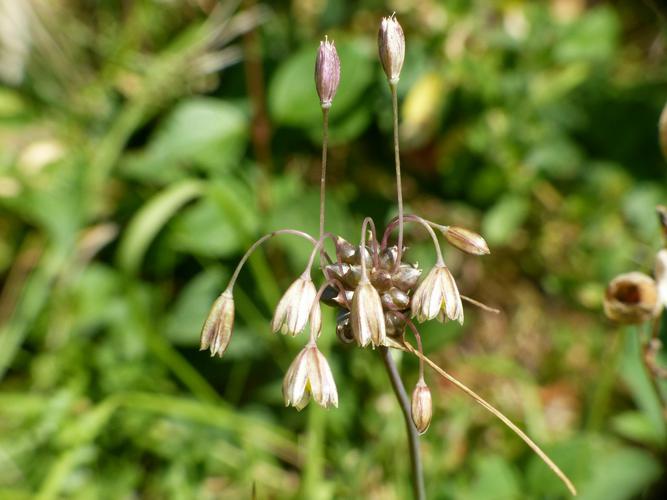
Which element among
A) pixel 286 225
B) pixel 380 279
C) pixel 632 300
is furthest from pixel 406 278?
pixel 286 225

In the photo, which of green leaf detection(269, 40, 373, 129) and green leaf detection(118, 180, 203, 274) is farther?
green leaf detection(269, 40, 373, 129)

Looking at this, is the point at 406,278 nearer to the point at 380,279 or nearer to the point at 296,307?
the point at 380,279

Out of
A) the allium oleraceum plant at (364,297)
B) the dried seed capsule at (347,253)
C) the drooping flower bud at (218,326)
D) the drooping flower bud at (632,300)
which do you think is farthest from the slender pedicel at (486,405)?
the drooping flower bud at (632,300)

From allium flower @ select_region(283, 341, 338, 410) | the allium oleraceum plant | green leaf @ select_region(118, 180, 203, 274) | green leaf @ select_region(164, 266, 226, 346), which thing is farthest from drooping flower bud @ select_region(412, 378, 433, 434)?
green leaf @ select_region(164, 266, 226, 346)

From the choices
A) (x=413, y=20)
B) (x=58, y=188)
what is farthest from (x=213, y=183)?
(x=413, y=20)

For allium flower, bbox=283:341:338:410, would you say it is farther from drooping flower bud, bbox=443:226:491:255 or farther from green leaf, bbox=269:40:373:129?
green leaf, bbox=269:40:373:129

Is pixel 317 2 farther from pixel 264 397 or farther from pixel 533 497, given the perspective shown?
pixel 533 497

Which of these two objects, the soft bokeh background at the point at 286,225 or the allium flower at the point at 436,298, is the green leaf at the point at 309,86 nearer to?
the soft bokeh background at the point at 286,225
